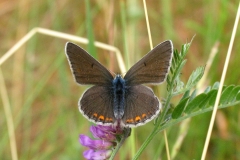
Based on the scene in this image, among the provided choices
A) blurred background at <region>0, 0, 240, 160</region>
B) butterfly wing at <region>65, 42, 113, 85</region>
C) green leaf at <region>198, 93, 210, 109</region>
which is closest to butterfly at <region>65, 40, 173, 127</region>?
butterfly wing at <region>65, 42, 113, 85</region>

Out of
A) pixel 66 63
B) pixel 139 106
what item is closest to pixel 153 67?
pixel 139 106

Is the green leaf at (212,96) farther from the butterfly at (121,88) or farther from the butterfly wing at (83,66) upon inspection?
the butterfly wing at (83,66)

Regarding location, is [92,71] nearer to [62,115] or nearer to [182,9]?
[62,115]

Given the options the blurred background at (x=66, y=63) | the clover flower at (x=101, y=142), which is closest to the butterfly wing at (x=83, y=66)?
the clover flower at (x=101, y=142)

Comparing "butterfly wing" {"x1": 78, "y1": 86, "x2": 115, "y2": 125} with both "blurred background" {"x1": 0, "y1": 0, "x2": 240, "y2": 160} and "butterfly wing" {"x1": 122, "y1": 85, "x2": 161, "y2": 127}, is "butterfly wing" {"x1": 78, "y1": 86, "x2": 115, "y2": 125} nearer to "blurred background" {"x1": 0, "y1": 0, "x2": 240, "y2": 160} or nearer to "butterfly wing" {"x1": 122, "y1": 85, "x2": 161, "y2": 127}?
"butterfly wing" {"x1": 122, "y1": 85, "x2": 161, "y2": 127}

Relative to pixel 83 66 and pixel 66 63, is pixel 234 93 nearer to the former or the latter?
pixel 83 66
